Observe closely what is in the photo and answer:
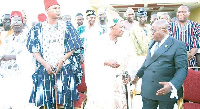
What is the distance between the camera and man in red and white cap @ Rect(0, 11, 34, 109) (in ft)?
11.7

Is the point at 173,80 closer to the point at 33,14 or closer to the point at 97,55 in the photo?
the point at 97,55

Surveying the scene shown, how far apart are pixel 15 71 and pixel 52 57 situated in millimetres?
938

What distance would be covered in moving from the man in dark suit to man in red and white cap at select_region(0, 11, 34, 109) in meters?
1.85

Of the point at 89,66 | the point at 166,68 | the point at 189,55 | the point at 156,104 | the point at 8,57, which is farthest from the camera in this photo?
the point at 189,55

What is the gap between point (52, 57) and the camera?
3.02 m

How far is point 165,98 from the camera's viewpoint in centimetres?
255

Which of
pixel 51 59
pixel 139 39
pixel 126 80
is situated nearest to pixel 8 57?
pixel 51 59

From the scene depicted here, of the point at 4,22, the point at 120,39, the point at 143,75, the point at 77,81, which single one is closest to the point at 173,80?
the point at 143,75

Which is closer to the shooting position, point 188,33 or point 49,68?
point 49,68

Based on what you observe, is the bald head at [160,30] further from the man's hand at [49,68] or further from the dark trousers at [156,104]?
the man's hand at [49,68]

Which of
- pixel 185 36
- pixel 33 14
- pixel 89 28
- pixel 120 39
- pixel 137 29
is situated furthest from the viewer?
pixel 33 14

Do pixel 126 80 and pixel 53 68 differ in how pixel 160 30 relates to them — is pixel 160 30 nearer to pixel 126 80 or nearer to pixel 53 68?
pixel 126 80

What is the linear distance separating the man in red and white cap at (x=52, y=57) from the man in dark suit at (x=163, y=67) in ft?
3.24

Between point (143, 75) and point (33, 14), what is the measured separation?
6862mm
